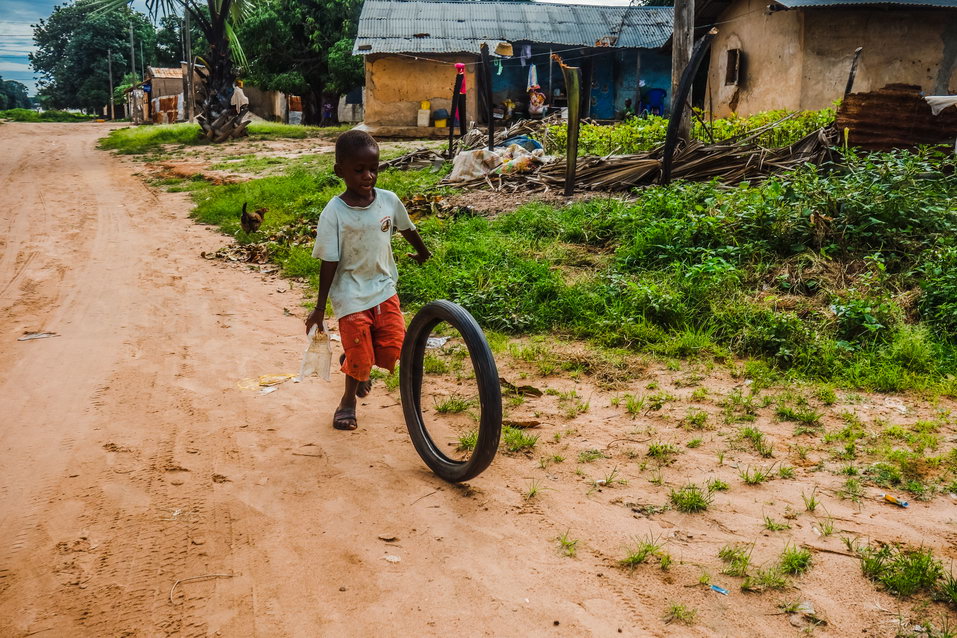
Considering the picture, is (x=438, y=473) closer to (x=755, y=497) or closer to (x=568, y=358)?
(x=755, y=497)

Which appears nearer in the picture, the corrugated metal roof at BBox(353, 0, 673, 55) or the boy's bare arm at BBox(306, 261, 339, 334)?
the boy's bare arm at BBox(306, 261, 339, 334)

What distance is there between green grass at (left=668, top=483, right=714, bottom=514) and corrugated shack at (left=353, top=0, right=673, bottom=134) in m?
17.4

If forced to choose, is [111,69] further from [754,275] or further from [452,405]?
[452,405]

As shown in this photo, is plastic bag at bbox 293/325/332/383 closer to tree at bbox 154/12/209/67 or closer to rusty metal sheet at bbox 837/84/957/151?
rusty metal sheet at bbox 837/84/957/151

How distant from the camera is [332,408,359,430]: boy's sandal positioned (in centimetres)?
354

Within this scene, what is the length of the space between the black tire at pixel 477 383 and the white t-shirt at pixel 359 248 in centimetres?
33

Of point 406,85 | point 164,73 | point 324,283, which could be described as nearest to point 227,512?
point 324,283

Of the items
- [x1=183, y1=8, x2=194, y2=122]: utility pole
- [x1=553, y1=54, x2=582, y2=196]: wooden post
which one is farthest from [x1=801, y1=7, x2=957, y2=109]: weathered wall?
[x1=183, y1=8, x2=194, y2=122]: utility pole

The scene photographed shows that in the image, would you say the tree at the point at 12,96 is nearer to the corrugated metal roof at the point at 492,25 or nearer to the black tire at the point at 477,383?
the corrugated metal roof at the point at 492,25

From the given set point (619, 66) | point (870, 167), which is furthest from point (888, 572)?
point (619, 66)

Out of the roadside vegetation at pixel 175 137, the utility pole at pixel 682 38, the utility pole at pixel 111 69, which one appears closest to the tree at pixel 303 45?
the roadside vegetation at pixel 175 137

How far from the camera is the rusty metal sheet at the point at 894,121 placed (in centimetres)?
751

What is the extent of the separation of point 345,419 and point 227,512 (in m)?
0.89

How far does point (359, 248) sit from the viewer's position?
11.1ft
